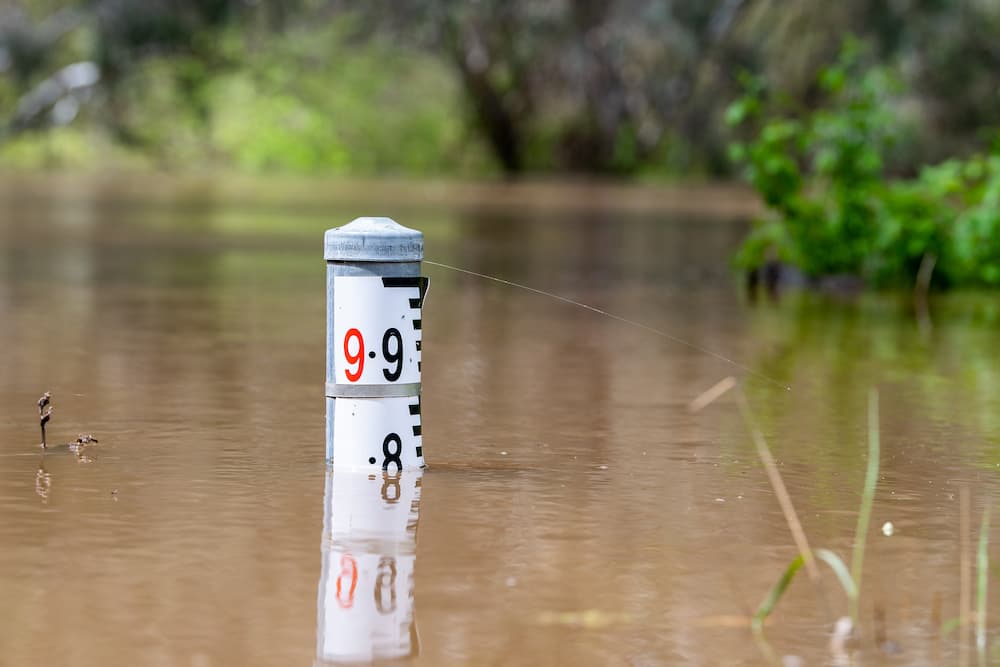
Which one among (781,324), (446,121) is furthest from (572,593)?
(446,121)

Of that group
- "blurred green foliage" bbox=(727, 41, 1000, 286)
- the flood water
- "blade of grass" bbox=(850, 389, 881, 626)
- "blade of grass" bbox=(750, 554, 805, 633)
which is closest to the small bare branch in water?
the flood water

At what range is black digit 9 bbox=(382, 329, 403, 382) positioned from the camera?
260 inches

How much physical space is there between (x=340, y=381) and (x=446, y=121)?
49.1 metres

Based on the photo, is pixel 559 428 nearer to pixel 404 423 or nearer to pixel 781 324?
pixel 404 423

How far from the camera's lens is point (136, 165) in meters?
54.7

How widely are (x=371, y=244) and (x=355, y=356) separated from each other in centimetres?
38

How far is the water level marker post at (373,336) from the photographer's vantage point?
6.59 metres

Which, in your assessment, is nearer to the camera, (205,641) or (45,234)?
(205,641)

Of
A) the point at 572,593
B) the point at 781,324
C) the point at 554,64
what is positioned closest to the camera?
the point at 572,593

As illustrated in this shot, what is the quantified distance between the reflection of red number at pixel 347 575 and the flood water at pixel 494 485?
12 millimetres

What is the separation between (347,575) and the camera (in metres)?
5.05

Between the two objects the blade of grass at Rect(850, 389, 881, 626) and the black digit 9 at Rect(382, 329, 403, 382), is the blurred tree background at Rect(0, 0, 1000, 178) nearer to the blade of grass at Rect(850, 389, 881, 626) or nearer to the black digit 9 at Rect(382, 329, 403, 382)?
the blade of grass at Rect(850, 389, 881, 626)

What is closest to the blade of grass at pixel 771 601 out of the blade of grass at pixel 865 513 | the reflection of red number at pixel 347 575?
the blade of grass at pixel 865 513

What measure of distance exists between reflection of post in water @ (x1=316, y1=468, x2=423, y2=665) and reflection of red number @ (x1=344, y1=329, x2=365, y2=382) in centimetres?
34
